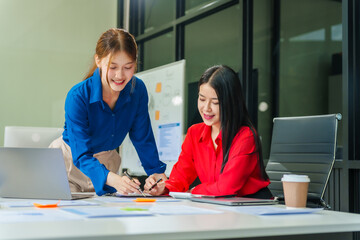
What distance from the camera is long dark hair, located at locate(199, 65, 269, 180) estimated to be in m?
1.90

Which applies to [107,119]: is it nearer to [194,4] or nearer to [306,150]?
[306,150]

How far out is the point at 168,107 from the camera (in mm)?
4375

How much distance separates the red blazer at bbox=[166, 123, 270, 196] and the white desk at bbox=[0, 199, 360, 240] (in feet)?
2.02

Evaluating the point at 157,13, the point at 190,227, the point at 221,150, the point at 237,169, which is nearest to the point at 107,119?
the point at 221,150

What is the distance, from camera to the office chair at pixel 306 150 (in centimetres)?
215

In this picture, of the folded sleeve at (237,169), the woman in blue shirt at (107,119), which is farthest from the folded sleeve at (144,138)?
the folded sleeve at (237,169)

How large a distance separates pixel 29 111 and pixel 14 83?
1.12ft

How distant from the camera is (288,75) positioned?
3.45 meters

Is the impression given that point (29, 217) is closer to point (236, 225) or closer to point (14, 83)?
point (236, 225)

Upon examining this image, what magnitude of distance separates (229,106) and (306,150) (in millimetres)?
571

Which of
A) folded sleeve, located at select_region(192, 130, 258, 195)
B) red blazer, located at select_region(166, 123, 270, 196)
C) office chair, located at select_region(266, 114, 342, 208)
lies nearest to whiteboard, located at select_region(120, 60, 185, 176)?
office chair, located at select_region(266, 114, 342, 208)

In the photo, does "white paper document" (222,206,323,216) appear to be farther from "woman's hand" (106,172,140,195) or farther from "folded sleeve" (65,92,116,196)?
"folded sleeve" (65,92,116,196)

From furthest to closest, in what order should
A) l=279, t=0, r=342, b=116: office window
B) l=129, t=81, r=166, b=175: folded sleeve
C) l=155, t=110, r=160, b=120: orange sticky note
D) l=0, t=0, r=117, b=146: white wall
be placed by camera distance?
1. l=0, t=0, r=117, b=146: white wall
2. l=155, t=110, r=160, b=120: orange sticky note
3. l=279, t=0, r=342, b=116: office window
4. l=129, t=81, r=166, b=175: folded sleeve

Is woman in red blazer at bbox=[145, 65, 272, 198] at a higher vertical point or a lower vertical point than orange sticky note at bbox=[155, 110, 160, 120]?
lower
